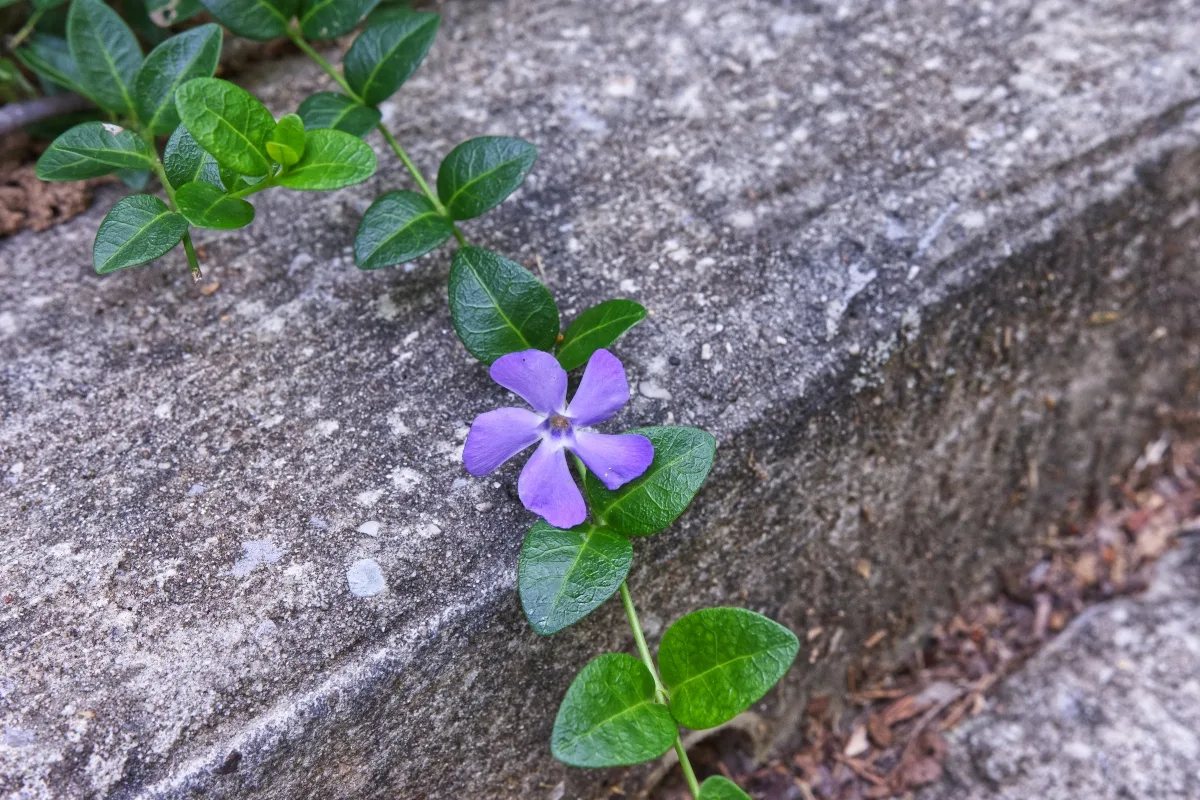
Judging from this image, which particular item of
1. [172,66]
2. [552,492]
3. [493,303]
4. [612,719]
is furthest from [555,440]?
[172,66]

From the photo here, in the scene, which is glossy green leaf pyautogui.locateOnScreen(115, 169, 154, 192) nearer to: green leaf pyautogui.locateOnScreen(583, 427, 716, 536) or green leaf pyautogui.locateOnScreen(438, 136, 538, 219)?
green leaf pyautogui.locateOnScreen(438, 136, 538, 219)

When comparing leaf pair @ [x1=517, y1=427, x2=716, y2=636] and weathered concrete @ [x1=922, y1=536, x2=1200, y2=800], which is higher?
leaf pair @ [x1=517, y1=427, x2=716, y2=636]

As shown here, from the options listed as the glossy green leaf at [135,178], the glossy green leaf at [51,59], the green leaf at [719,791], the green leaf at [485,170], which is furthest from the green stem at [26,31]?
the green leaf at [719,791]

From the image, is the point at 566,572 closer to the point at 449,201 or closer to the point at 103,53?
the point at 449,201

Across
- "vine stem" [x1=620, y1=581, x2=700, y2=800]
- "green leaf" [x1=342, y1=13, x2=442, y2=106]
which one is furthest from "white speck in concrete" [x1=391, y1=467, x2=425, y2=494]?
"green leaf" [x1=342, y1=13, x2=442, y2=106]

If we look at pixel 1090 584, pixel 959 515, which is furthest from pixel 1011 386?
pixel 1090 584

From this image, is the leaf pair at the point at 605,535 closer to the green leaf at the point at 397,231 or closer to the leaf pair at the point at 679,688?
the leaf pair at the point at 679,688

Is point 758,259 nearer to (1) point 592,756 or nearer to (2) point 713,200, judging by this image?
(2) point 713,200
